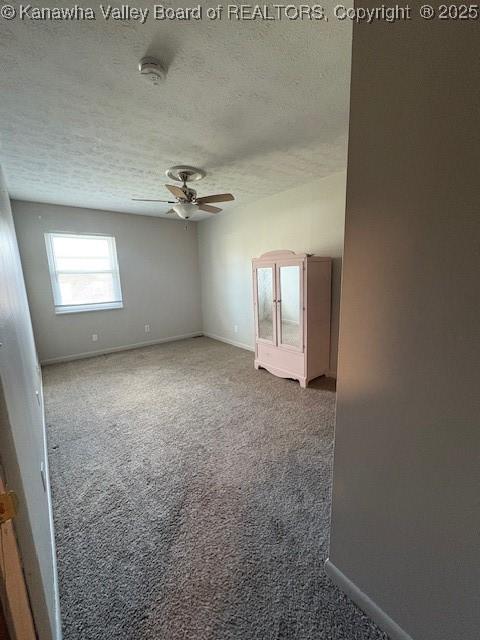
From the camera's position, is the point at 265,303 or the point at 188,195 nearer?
the point at 188,195

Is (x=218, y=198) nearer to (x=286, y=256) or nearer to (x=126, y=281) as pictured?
(x=286, y=256)

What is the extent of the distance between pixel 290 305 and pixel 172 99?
223cm

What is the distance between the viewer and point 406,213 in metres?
0.79

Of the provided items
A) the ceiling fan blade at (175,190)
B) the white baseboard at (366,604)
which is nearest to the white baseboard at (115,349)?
the ceiling fan blade at (175,190)

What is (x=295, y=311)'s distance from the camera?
316cm

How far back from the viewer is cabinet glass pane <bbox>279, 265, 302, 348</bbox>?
3090mm

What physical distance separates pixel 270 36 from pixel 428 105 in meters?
1.01

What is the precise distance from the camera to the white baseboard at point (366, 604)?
100cm

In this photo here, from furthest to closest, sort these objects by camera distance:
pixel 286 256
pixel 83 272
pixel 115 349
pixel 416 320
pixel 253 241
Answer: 1. pixel 115 349
2. pixel 83 272
3. pixel 253 241
4. pixel 286 256
5. pixel 416 320

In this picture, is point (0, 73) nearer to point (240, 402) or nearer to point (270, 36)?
point (270, 36)

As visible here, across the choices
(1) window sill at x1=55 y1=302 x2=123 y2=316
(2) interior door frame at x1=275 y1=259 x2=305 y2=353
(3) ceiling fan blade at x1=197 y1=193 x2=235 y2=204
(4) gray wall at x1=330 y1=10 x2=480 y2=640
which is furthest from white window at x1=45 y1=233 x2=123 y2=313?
(4) gray wall at x1=330 y1=10 x2=480 y2=640

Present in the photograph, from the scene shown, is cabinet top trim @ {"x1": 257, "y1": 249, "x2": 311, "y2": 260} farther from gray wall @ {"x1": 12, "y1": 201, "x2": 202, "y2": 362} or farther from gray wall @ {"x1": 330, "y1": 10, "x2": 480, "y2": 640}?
gray wall @ {"x1": 12, "y1": 201, "x2": 202, "y2": 362}

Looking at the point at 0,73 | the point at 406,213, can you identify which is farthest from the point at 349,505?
the point at 0,73

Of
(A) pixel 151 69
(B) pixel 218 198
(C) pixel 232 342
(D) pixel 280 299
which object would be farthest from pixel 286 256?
(C) pixel 232 342
